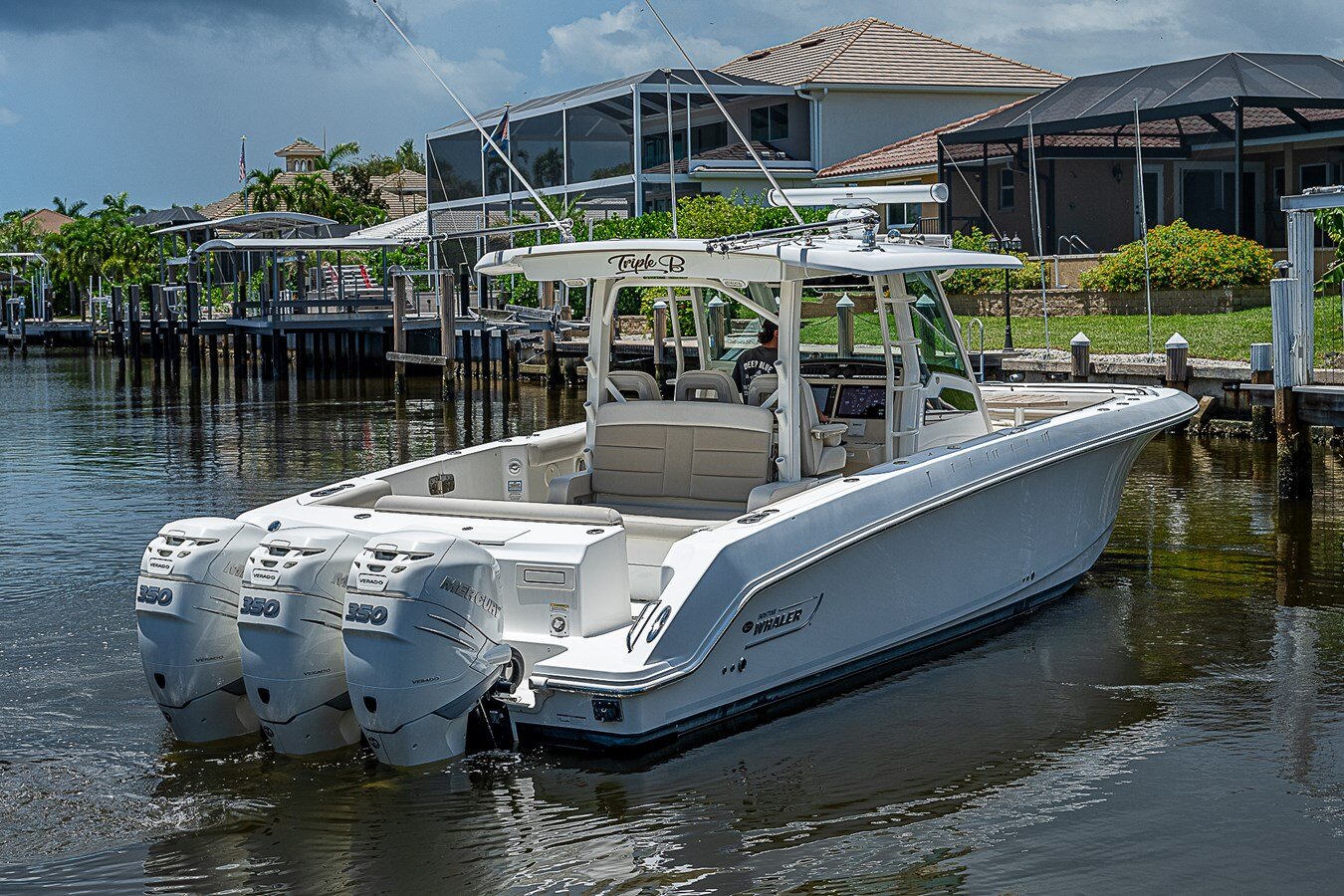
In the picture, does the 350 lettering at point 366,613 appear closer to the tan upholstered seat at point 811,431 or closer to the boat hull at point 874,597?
the boat hull at point 874,597

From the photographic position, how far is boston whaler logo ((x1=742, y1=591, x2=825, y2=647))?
278 inches

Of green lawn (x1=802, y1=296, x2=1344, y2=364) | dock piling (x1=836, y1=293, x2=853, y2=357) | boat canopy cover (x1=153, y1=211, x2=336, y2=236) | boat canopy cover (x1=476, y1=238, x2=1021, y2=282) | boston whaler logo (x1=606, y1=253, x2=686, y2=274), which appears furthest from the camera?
boat canopy cover (x1=153, y1=211, x2=336, y2=236)

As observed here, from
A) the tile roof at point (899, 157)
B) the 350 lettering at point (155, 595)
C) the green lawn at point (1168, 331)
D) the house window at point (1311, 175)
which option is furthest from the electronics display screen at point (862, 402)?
the tile roof at point (899, 157)

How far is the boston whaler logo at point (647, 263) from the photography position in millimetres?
7895

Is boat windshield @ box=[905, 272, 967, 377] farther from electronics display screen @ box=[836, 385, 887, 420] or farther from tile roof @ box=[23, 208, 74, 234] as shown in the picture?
tile roof @ box=[23, 208, 74, 234]

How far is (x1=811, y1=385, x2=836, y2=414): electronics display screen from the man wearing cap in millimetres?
306

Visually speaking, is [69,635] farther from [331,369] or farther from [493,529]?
[331,369]

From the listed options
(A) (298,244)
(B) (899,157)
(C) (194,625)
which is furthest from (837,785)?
(A) (298,244)

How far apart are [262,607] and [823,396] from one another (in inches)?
161

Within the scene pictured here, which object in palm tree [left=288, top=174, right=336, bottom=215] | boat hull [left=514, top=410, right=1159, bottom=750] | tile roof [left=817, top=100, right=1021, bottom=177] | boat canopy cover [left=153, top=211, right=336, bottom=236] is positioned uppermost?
palm tree [left=288, top=174, right=336, bottom=215]

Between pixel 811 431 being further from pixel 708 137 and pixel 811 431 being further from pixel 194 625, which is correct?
pixel 708 137

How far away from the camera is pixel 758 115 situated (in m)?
42.4

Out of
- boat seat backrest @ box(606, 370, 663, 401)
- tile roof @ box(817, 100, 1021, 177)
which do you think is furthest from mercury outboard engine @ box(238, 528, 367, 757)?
tile roof @ box(817, 100, 1021, 177)

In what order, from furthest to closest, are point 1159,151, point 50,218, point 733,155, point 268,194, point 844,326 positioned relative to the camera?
1. point 50,218
2. point 268,194
3. point 733,155
4. point 1159,151
5. point 844,326
